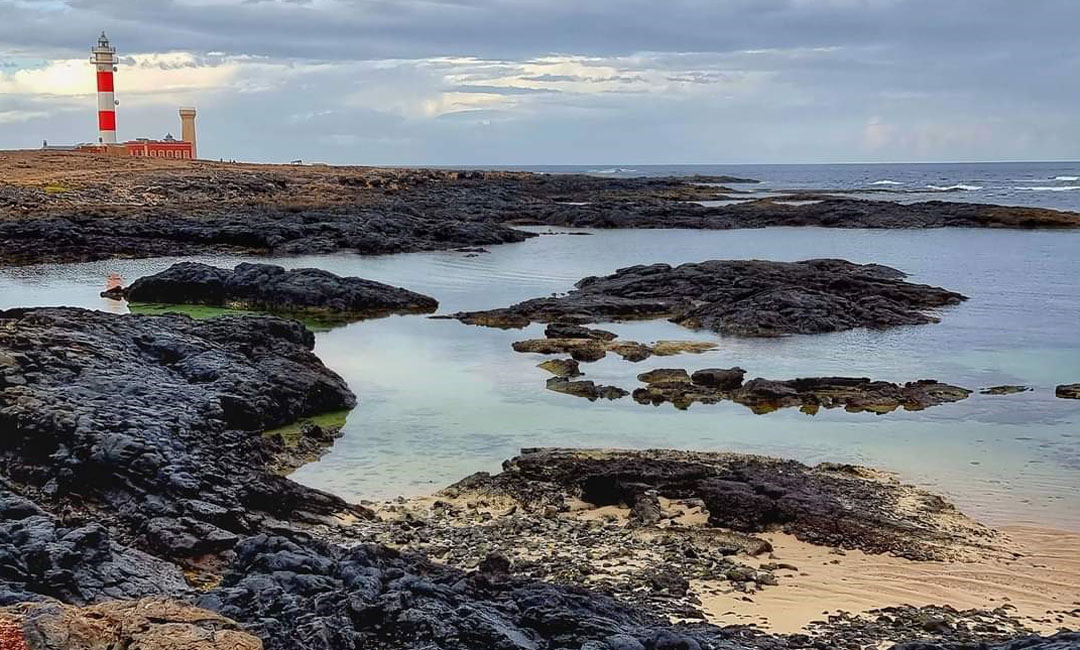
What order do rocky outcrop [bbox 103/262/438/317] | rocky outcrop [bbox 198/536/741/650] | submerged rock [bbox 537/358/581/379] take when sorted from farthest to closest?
rocky outcrop [bbox 103/262/438/317]
submerged rock [bbox 537/358/581/379]
rocky outcrop [bbox 198/536/741/650]

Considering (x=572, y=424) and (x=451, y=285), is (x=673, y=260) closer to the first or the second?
(x=451, y=285)

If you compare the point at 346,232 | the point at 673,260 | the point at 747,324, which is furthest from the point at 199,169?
the point at 747,324

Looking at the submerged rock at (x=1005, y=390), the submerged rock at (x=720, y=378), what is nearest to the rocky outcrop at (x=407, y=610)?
the submerged rock at (x=720, y=378)

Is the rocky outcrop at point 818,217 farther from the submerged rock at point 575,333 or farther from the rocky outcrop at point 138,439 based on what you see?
the rocky outcrop at point 138,439

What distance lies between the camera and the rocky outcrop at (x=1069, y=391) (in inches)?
603

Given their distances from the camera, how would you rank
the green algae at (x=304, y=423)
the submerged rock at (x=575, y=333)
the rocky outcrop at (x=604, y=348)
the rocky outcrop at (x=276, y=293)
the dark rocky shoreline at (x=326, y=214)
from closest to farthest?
the green algae at (x=304, y=423) < the rocky outcrop at (x=604, y=348) < the submerged rock at (x=575, y=333) < the rocky outcrop at (x=276, y=293) < the dark rocky shoreline at (x=326, y=214)

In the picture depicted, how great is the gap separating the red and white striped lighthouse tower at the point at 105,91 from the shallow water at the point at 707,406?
40.7 meters

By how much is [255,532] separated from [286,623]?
10.3 feet

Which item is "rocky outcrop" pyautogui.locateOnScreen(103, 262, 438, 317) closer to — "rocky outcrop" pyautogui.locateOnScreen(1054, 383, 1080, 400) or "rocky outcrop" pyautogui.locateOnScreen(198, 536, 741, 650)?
"rocky outcrop" pyautogui.locateOnScreen(1054, 383, 1080, 400)

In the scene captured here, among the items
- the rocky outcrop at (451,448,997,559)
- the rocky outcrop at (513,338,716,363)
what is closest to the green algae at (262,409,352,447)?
the rocky outcrop at (451,448,997,559)

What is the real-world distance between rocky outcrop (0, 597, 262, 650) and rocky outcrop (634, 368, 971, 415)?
9930 millimetres

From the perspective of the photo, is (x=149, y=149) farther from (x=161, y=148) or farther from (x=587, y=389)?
(x=587, y=389)

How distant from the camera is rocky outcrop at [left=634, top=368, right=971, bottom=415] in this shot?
14836mm

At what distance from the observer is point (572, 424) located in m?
13.6
